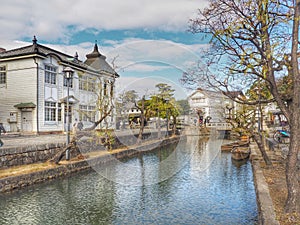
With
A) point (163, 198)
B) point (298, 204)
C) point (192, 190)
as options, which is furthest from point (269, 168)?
point (298, 204)

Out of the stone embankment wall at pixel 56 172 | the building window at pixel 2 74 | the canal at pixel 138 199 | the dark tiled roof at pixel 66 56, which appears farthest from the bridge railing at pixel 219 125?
the building window at pixel 2 74

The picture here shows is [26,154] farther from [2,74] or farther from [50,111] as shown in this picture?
[2,74]

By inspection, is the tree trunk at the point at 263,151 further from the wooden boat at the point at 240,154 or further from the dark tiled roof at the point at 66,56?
the dark tiled roof at the point at 66,56

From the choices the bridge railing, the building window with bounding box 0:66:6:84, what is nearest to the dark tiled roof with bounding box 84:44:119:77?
the building window with bounding box 0:66:6:84

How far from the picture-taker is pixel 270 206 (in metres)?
6.05

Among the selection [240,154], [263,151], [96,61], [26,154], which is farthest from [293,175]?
[96,61]

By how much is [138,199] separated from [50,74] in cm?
1625

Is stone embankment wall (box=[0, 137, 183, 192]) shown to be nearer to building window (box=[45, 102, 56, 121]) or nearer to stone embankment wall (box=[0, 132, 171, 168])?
stone embankment wall (box=[0, 132, 171, 168])

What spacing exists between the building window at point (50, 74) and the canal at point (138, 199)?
1154cm

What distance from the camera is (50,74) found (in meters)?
22.0

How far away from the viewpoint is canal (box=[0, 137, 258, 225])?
7.04m

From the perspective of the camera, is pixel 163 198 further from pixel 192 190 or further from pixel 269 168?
pixel 269 168

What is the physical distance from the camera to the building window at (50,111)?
21547 mm

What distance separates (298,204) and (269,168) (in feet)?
19.0
